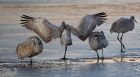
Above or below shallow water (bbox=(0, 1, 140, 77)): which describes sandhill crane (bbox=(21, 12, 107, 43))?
above

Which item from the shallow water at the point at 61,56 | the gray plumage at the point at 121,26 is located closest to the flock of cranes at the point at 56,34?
the shallow water at the point at 61,56

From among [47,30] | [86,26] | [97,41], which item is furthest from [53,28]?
[97,41]

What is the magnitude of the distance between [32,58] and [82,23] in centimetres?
147

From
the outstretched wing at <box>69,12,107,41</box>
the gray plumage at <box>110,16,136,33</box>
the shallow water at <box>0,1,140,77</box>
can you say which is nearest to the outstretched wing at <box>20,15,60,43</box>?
the outstretched wing at <box>69,12,107,41</box>

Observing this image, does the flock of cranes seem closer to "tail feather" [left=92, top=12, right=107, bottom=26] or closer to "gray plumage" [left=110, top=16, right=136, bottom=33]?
"tail feather" [left=92, top=12, right=107, bottom=26]

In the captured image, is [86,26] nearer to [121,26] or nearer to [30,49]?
[30,49]

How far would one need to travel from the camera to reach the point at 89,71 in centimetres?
1153

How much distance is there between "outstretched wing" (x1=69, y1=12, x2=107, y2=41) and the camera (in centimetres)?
1324

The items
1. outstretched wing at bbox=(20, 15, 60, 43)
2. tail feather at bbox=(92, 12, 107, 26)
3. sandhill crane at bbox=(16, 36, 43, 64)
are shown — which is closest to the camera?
sandhill crane at bbox=(16, 36, 43, 64)

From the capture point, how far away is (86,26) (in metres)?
13.4

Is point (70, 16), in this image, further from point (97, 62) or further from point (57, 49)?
point (97, 62)

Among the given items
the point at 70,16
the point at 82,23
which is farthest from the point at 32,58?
the point at 70,16

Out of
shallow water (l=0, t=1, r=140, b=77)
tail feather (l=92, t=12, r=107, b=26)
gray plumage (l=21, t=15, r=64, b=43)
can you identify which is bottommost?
shallow water (l=0, t=1, r=140, b=77)

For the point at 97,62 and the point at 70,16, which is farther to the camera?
the point at 70,16
